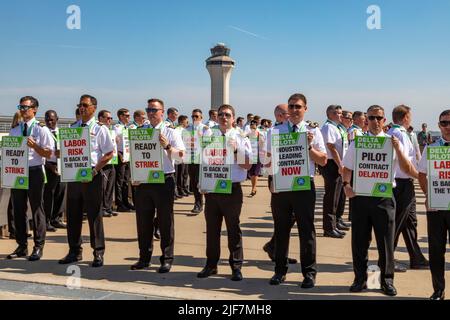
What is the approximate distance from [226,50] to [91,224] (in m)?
34.3

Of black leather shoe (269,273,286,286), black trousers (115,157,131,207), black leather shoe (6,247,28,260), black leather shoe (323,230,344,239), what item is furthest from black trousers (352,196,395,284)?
black trousers (115,157,131,207)

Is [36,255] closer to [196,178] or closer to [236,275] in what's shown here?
[236,275]

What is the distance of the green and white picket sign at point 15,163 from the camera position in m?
6.80

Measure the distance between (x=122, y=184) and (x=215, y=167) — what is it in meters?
5.83

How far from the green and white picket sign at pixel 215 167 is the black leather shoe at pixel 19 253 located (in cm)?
294

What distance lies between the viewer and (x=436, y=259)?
505cm

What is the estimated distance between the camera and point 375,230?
538 cm

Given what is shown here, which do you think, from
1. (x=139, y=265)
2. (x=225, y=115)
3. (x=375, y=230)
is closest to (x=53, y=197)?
(x=139, y=265)

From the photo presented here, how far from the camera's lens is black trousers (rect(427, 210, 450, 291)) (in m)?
4.99

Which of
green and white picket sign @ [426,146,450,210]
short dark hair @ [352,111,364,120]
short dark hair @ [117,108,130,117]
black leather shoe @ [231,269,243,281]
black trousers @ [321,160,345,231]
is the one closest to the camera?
green and white picket sign @ [426,146,450,210]

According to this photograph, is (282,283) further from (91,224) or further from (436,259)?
(91,224)

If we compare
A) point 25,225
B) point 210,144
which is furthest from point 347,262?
point 25,225

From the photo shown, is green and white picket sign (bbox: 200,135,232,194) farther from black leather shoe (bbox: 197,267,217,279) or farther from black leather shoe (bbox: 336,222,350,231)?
black leather shoe (bbox: 336,222,350,231)

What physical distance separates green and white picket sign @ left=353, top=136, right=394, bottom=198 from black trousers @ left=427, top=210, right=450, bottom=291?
524 millimetres
